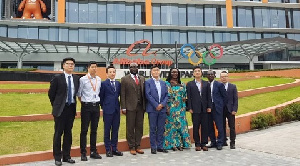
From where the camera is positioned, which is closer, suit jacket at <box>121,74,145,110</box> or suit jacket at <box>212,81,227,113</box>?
suit jacket at <box>121,74,145,110</box>

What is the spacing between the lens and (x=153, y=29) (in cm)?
4388

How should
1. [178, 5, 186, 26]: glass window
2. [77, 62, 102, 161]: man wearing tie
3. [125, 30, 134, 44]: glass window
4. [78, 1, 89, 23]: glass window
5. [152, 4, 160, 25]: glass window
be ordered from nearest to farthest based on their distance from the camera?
1. [77, 62, 102, 161]: man wearing tie
2. [78, 1, 89, 23]: glass window
3. [125, 30, 134, 44]: glass window
4. [152, 4, 160, 25]: glass window
5. [178, 5, 186, 26]: glass window

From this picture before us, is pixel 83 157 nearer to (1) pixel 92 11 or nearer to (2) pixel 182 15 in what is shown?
(1) pixel 92 11

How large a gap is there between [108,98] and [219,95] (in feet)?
9.31

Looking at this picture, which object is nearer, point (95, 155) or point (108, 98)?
point (95, 155)

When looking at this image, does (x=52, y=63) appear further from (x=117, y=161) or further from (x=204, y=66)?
(x=117, y=161)

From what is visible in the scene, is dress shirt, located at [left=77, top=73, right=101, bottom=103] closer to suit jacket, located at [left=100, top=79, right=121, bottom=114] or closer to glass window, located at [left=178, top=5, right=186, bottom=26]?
suit jacket, located at [left=100, top=79, right=121, bottom=114]

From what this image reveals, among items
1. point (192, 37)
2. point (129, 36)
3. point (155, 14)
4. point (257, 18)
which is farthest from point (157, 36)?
point (257, 18)

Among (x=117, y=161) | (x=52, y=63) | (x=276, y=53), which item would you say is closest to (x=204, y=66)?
(x=276, y=53)

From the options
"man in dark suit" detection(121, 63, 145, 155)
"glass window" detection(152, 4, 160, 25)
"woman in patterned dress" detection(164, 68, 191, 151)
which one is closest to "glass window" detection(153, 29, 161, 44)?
"glass window" detection(152, 4, 160, 25)

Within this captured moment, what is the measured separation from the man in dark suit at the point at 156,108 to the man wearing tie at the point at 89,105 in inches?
48.1

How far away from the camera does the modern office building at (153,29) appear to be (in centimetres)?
3947

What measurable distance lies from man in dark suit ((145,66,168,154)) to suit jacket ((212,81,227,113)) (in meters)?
1.34

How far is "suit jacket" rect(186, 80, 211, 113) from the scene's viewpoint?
707 centimetres
